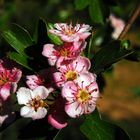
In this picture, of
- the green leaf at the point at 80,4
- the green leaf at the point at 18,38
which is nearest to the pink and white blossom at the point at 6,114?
the green leaf at the point at 18,38

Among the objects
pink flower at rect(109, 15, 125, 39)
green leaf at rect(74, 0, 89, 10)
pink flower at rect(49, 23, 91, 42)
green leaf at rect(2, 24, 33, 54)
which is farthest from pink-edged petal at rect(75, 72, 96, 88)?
pink flower at rect(109, 15, 125, 39)

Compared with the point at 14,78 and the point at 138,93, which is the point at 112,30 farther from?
the point at 14,78

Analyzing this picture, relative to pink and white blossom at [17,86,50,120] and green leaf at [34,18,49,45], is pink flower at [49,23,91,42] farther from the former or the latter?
pink and white blossom at [17,86,50,120]

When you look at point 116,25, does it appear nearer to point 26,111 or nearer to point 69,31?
point 69,31

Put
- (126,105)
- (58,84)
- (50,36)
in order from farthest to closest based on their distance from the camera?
(126,105)
(50,36)
(58,84)

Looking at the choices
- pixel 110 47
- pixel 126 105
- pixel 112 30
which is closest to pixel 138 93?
pixel 112 30

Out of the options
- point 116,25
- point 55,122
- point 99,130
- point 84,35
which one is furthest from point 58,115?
point 116,25

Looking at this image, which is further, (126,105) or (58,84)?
(126,105)
